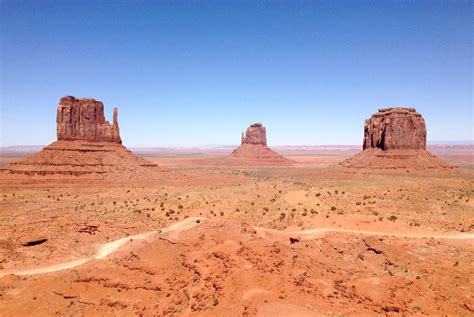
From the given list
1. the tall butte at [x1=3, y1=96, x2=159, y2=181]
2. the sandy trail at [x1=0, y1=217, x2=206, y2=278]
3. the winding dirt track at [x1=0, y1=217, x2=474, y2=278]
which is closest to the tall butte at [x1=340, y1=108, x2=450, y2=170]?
the winding dirt track at [x1=0, y1=217, x2=474, y2=278]

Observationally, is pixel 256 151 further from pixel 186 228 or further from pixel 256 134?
pixel 186 228

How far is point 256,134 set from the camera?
154 meters

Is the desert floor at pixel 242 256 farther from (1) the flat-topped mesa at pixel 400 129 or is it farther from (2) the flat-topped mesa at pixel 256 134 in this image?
(2) the flat-topped mesa at pixel 256 134

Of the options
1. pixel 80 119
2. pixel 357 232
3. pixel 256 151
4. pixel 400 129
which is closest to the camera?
pixel 357 232

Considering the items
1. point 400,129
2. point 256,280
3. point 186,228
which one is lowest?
point 186,228

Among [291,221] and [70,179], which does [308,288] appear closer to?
[291,221]

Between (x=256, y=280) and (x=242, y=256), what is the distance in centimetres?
294

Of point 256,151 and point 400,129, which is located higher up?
point 400,129

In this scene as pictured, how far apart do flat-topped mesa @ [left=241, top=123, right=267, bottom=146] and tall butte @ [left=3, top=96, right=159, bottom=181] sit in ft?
269

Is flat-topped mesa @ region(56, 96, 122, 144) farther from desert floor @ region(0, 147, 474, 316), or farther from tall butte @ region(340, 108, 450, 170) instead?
tall butte @ region(340, 108, 450, 170)

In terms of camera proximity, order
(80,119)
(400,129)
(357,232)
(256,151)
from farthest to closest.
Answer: (256,151) < (400,129) < (80,119) < (357,232)

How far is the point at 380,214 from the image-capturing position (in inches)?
1590

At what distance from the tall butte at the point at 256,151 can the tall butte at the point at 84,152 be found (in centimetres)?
7254

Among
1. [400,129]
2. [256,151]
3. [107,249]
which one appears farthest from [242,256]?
[256,151]
